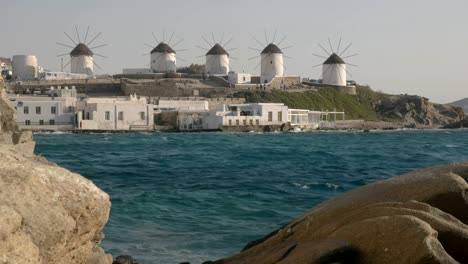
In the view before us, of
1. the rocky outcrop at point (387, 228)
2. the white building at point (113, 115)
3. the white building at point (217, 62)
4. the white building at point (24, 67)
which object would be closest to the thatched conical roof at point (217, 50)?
the white building at point (217, 62)

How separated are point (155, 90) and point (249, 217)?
97.9 m

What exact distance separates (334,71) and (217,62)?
22.7 meters

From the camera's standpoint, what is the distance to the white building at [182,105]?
9794 centimetres

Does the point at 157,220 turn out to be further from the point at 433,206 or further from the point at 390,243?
the point at 390,243

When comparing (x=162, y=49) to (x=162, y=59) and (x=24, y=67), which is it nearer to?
(x=162, y=59)

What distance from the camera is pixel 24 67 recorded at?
121 m

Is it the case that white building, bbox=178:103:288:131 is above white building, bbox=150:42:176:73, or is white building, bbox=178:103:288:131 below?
below

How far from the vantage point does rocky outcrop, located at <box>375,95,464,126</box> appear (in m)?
133

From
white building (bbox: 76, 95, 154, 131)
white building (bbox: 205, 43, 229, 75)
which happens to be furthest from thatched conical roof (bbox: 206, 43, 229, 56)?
white building (bbox: 76, 95, 154, 131)

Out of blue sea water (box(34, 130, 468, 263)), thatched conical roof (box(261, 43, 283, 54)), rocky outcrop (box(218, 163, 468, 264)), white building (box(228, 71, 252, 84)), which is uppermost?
thatched conical roof (box(261, 43, 283, 54))

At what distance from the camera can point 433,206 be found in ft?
22.7

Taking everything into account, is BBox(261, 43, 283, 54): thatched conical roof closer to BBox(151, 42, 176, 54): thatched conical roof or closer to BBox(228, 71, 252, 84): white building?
BBox(228, 71, 252, 84): white building

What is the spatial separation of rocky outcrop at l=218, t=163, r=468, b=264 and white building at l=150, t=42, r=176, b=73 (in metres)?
125

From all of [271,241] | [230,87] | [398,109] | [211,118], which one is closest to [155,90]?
[230,87]
